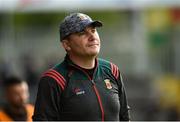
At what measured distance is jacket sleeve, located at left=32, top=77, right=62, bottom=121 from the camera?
7.00 meters

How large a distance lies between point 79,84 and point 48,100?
26 cm

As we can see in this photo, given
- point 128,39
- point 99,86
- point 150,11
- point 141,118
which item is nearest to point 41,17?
point 128,39

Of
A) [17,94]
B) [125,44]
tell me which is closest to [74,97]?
[17,94]

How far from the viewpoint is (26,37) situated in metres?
42.6

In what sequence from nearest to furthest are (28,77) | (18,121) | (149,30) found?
(18,121), (28,77), (149,30)

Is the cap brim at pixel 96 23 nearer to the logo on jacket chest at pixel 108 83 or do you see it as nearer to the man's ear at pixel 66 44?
the man's ear at pixel 66 44

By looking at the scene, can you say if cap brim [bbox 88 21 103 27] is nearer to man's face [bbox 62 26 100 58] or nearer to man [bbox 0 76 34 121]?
man's face [bbox 62 26 100 58]

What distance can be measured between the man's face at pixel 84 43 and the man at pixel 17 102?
3622mm

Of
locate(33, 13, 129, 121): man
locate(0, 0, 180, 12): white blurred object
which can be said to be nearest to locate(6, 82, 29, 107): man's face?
locate(33, 13, 129, 121): man

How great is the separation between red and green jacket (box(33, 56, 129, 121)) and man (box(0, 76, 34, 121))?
3.63m

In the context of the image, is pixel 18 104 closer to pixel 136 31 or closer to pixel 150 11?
pixel 136 31

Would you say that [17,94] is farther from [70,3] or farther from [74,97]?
[70,3]

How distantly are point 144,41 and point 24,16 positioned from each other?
8.64 metres

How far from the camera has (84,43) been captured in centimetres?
711
